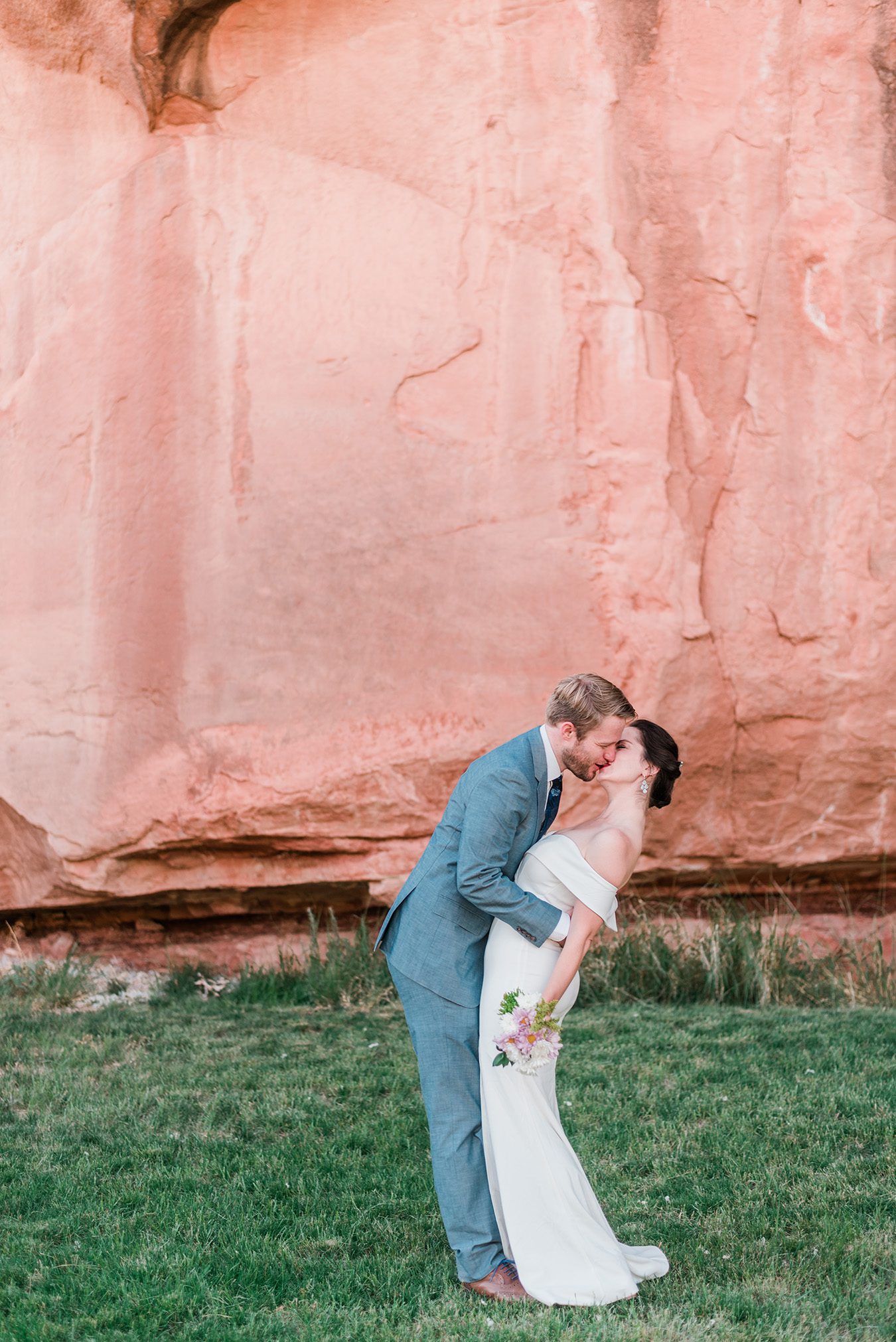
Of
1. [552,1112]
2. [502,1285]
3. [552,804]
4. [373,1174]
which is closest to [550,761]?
[552,804]

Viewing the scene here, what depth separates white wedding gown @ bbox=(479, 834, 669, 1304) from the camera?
3.71 m

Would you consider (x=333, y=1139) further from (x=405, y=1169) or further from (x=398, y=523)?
(x=398, y=523)

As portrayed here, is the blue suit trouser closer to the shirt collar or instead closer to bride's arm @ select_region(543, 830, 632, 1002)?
bride's arm @ select_region(543, 830, 632, 1002)

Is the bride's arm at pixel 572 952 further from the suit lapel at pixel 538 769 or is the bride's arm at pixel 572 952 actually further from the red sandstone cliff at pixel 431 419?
the red sandstone cliff at pixel 431 419

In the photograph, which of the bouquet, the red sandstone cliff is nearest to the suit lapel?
the bouquet

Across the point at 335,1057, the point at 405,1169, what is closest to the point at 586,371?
the point at 335,1057

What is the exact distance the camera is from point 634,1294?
376 cm

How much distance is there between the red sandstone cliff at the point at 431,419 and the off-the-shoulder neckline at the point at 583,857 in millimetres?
3858

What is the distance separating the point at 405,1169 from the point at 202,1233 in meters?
0.98

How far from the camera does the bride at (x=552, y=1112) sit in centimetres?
371

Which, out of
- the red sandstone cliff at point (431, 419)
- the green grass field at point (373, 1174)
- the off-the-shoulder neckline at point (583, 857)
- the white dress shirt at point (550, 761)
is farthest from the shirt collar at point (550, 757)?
the red sandstone cliff at point (431, 419)

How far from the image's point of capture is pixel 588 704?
3846 millimetres

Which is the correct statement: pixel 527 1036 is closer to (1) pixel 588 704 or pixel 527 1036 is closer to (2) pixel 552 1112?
(2) pixel 552 1112

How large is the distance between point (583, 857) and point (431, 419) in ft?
15.4
